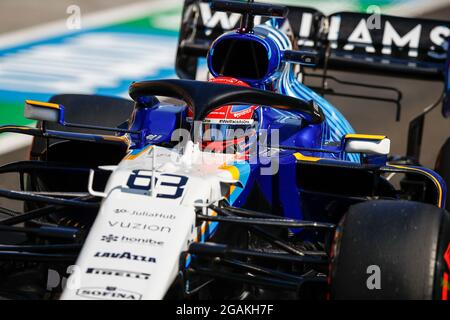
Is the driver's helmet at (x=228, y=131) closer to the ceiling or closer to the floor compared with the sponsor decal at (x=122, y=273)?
closer to the ceiling

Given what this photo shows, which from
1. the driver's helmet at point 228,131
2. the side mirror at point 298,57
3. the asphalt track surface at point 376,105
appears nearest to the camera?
the driver's helmet at point 228,131

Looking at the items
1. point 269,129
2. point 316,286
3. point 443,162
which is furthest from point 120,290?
point 443,162

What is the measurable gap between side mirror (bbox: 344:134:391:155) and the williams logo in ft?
5.07

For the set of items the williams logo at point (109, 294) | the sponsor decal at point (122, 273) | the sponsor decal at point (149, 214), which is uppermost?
the sponsor decal at point (149, 214)

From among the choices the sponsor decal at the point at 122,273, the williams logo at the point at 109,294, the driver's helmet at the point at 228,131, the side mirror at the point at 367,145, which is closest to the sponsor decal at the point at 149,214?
the sponsor decal at the point at 122,273

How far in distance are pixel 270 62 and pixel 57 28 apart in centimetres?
719

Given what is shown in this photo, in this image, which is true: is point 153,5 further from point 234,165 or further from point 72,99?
point 234,165

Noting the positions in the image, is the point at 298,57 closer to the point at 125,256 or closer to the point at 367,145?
the point at 367,145

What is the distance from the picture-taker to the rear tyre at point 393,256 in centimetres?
396

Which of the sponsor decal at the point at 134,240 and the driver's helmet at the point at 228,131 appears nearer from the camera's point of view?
the sponsor decal at the point at 134,240

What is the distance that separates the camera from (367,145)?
472cm

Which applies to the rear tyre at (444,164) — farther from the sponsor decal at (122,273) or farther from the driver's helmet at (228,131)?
the sponsor decal at (122,273)
